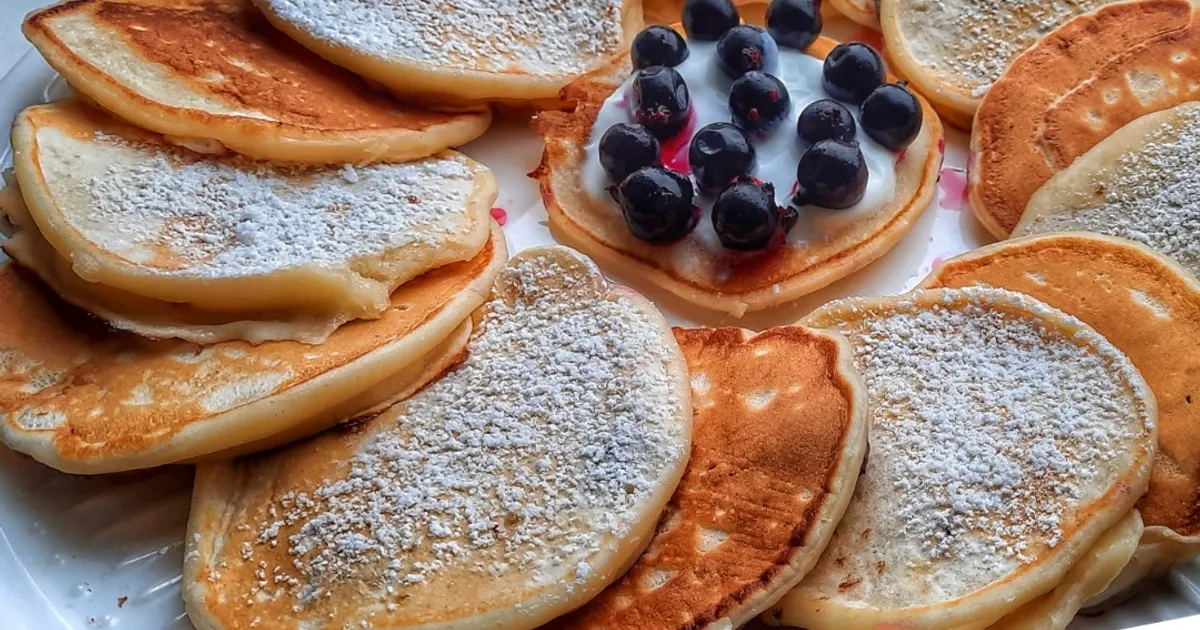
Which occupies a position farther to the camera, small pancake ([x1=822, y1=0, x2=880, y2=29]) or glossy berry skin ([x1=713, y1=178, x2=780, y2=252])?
small pancake ([x1=822, y1=0, x2=880, y2=29])

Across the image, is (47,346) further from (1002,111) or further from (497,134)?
(1002,111)

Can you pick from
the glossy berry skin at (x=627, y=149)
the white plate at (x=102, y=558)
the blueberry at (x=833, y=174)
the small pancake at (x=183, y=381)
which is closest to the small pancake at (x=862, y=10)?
the blueberry at (x=833, y=174)

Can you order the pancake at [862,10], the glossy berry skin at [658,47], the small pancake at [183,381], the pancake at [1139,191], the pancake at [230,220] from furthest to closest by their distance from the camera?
1. the pancake at [862,10]
2. the glossy berry skin at [658,47]
3. the pancake at [1139,191]
4. the pancake at [230,220]
5. the small pancake at [183,381]

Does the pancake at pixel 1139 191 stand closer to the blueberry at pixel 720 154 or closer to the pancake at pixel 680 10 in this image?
the blueberry at pixel 720 154

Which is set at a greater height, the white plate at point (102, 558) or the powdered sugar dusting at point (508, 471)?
the powdered sugar dusting at point (508, 471)

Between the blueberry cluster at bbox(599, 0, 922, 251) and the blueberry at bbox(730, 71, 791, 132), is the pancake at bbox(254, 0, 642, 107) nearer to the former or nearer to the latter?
the blueberry cluster at bbox(599, 0, 922, 251)

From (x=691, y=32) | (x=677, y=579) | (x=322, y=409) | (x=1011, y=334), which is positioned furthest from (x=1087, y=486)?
(x=691, y=32)

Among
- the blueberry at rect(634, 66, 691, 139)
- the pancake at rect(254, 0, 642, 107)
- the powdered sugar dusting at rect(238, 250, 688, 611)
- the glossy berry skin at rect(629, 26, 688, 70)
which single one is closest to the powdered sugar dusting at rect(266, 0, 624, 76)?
the pancake at rect(254, 0, 642, 107)
